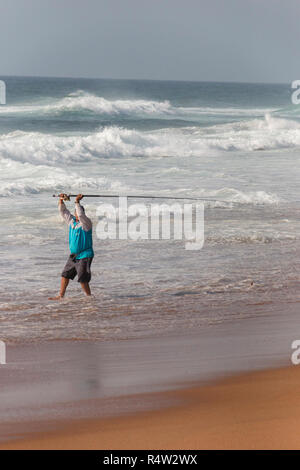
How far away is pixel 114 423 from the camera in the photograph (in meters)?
3.88

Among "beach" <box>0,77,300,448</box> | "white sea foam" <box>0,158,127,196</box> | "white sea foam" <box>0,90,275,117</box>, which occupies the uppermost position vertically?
"white sea foam" <box>0,90,275,117</box>

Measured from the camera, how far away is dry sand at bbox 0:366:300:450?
3.56 metres

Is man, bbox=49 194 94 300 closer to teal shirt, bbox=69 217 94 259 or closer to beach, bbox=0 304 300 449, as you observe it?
teal shirt, bbox=69 217 94 259

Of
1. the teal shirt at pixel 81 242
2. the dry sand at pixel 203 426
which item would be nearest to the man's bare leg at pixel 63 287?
the teal shirt at pixel 81 242

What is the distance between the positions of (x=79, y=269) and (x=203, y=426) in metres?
3.10

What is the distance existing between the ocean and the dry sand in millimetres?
1632

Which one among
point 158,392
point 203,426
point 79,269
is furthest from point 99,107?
point 203,426

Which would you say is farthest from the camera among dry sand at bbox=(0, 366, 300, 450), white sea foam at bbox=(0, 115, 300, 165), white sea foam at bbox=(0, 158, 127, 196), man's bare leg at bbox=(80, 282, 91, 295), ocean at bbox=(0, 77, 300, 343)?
white sea foam at bbox=(0, 115, 300, 165)

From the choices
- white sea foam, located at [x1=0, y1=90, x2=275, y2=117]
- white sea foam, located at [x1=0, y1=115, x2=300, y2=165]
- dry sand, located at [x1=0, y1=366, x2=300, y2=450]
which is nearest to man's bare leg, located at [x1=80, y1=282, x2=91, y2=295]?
dry sand, located at [x1=0, y1=366, x2=300, y2=450]

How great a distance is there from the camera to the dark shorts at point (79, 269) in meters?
6.64

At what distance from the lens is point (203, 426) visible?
375 centimetres

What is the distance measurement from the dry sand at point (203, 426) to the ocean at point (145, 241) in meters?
1.63

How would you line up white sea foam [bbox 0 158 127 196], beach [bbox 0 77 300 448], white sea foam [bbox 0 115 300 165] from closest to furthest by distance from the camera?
beach [bbox 0 77 300 448], white sea foam [bbox 0 158 127 196], white sea foam [bbox 0 115 300 165]

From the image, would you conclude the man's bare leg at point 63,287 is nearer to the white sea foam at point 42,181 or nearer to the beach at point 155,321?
the beach at point 155,321
